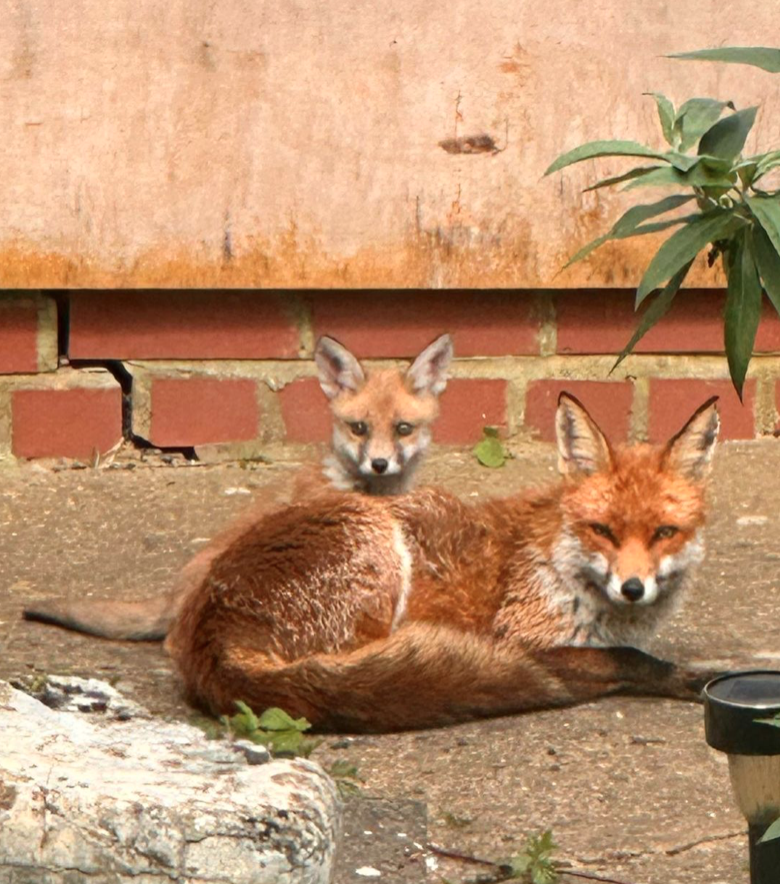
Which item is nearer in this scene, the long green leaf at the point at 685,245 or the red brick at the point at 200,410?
the long green leaf at the point at 685,245

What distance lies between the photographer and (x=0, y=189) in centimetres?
515

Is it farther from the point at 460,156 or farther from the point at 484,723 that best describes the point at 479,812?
the point at 460,156

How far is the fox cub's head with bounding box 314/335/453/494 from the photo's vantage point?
528 cm

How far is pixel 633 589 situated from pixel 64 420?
2418 mm

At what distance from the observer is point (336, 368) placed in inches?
211

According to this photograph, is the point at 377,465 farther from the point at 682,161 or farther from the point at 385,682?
the point at 682,161

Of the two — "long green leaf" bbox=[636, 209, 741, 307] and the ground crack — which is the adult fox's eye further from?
"long green leaf" bbox=[636, 209, 741, 307]

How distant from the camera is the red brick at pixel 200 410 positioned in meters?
5.47

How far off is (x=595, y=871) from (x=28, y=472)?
3.08 m

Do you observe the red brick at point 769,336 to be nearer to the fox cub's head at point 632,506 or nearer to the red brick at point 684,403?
the red brick at point 684,403

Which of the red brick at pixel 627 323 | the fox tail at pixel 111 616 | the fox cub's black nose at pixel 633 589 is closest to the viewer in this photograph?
the fox cub's black nose at pixel 633 589

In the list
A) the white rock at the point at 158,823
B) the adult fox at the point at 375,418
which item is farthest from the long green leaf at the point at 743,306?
the adult fox at the point at 375,418

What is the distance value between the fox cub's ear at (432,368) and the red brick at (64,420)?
1007 millimetres

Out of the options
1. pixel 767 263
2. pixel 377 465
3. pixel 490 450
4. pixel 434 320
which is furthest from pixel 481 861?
pixel 434 320
